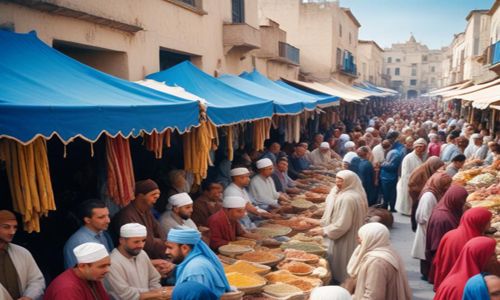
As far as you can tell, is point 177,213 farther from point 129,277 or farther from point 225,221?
point 129,277

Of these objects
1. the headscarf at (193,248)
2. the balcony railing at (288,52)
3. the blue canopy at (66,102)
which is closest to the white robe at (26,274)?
the blue canopy at (66,102)

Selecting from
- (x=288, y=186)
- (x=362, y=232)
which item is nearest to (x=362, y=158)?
(x=288, y=186)

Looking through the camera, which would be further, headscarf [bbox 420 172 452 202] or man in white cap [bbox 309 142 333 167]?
man in white cap [bbox 309 142 333 167]

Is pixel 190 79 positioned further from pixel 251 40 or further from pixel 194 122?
pixel 251 40

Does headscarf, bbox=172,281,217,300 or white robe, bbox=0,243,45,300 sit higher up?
headscarf, bbox=172,281,217,300

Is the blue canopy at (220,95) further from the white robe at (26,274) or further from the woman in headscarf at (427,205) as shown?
the white robe at (26,274)

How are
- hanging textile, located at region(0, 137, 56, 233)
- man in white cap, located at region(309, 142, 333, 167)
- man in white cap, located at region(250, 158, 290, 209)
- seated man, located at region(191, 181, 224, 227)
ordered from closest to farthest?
hanging textile, located at region(0, 137, 56, 233) → seated man, located at region(191, 181, 224, 227) → man in white cap, located at region(250, 158, 290, 209) → man in white cap, located at region(309, 142, 333, 167)

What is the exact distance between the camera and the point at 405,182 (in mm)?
9484

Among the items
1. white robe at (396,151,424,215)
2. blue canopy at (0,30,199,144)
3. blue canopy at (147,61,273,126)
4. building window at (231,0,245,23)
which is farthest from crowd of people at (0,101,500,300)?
building window at (231,0,245,23)

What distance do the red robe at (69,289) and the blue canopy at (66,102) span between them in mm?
1027

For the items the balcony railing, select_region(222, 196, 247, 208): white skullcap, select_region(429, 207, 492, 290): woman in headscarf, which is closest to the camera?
select_region(429, 207, 492, 290): woman in headscarf

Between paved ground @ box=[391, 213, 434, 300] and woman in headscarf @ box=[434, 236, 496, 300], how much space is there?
2.34 m

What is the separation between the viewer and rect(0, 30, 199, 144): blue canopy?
3.25 meters

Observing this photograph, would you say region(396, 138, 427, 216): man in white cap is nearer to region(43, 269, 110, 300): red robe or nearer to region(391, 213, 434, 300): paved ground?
region(391, 213, 434, 300): paved ground
